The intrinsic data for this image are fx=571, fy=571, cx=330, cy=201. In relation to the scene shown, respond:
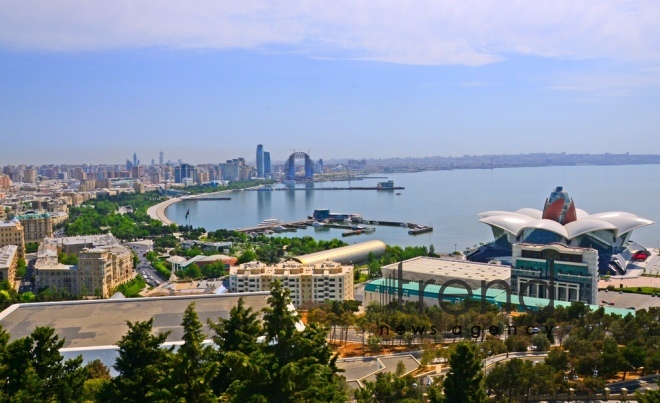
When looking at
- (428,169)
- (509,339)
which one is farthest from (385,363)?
(428,169)

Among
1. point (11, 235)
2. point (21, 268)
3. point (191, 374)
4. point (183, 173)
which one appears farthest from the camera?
point (183, 173)

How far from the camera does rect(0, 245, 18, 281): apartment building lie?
8.75m

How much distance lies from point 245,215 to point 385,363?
1806 cm

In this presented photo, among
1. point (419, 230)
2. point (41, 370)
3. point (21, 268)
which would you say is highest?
point (41, 370)

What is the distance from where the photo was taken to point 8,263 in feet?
29.3

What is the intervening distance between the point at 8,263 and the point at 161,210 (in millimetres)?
14418

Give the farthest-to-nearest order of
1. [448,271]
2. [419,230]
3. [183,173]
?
[183,173]
[419,230]
[448,271]

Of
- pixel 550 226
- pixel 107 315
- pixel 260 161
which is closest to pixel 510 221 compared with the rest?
pixel 550 226

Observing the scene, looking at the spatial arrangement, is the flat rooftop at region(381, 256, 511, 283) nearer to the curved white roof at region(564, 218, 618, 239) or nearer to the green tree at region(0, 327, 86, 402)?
the curved white roof at region(564, 218, 618, 239)

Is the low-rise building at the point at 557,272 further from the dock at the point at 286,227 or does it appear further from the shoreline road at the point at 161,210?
the shoreline road at the point at 161,210

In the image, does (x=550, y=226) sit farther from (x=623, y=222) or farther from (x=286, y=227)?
(x=286, y=227)

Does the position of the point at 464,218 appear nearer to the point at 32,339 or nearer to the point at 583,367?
the point at 583,367

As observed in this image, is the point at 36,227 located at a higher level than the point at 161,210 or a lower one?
higher

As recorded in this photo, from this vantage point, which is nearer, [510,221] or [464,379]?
[464,379]
